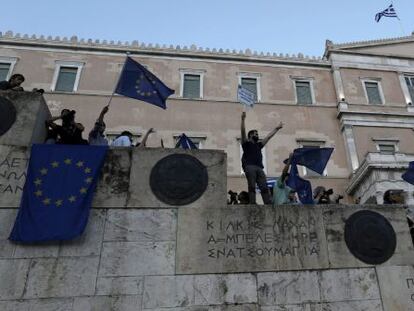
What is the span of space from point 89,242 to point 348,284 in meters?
3.77

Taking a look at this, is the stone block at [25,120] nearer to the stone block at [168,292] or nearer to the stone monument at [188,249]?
the stone monument at [188,249]

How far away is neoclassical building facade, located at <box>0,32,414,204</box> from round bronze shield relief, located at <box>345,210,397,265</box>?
13286 millimetres

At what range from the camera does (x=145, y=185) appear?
19.5ft

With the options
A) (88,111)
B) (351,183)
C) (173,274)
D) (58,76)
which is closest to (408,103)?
(351,183)

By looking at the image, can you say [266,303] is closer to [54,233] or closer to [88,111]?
[54,233]

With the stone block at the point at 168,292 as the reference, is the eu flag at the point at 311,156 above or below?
above

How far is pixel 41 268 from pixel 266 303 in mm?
3065

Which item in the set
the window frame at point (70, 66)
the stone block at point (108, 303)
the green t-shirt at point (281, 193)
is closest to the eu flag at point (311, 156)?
the green t-shirt at point (281, 193)

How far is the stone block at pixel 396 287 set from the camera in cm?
555

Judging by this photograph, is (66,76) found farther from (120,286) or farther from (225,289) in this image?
(225,289)

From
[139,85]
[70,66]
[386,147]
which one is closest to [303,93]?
[386,147]

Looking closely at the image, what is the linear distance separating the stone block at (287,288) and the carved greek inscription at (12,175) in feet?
12.2

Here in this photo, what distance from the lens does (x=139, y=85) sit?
24.9 feet

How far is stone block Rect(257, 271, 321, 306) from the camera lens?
532cm
